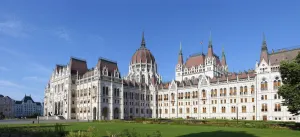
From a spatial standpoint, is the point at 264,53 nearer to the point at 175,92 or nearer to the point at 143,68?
the point at 175,92

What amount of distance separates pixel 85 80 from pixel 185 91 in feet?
129

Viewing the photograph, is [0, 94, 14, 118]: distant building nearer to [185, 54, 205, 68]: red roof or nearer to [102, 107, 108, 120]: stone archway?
[102, 107, 108, 120]: stone archway

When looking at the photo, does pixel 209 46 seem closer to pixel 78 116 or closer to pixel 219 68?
pixel 219 68

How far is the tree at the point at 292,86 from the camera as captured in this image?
42.8m

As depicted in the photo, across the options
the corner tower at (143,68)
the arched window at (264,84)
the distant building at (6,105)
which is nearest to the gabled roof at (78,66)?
the corner tower at (143,68)

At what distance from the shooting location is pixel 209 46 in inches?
4862

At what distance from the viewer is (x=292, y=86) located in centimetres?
4412

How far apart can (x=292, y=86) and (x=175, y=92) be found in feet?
233

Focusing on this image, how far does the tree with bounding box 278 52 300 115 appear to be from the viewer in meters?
42.8

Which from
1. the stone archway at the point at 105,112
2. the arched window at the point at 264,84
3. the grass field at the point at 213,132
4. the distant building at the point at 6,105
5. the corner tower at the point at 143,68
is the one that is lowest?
the distant building at the point at 6,105

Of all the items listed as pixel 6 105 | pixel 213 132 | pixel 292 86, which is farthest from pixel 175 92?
pixel 6 105

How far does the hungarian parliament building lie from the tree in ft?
128

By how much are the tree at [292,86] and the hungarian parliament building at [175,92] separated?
128 feet

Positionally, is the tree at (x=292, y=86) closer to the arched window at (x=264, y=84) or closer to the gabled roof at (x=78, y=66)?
the arched window at (x=264, y=84)
